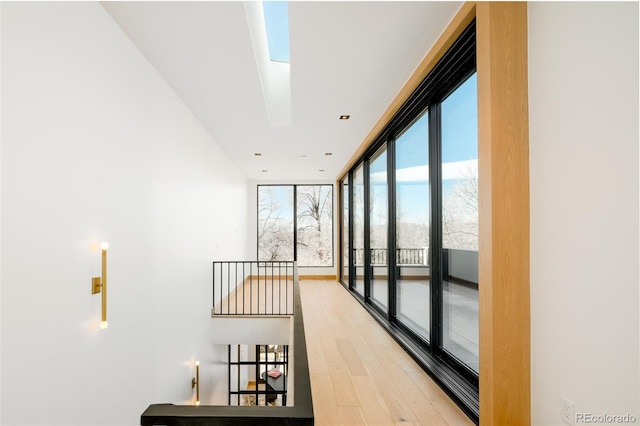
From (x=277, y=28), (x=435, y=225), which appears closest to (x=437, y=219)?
(x=435, y=225)

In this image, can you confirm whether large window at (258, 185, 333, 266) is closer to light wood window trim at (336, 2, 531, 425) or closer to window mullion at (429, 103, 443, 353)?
window mullion at (429, 103, 443, 353)

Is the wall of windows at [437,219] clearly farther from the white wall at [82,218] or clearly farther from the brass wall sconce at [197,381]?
the brass wall sconce at [197,381]

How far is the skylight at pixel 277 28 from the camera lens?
256 centimetres

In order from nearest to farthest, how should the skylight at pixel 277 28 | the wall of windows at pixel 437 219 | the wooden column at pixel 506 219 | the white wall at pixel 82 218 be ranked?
1. the white wall at pixel 82 218
2. the wooden column at pixel 506 219
3. the wall of windows at pixel 437 219
4. the skylight at pixel 277 28

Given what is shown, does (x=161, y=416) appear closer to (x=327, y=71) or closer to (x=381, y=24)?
(x=381, y=24)

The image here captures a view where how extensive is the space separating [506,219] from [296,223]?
7336 millimetres

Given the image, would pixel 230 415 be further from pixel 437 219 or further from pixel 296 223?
pixel 296 223

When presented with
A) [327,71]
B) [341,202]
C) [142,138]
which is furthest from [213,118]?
[341,202]

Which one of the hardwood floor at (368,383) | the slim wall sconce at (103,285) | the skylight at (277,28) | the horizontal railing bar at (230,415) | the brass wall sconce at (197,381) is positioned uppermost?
the skylight at (277,28)

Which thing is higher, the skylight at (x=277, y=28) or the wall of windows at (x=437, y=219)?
the skylight at (x=277, y=28)

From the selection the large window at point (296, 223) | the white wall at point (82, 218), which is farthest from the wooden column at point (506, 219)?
the large window at point (296, 223)

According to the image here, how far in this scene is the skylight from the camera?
8.41 feet

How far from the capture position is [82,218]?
1852 millimetres

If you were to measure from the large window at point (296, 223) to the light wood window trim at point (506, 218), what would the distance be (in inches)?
280
